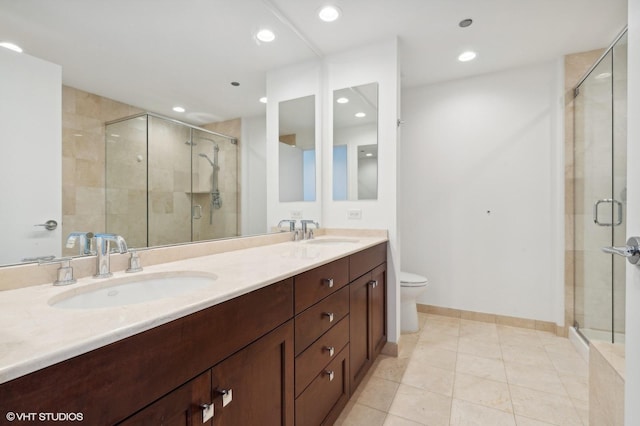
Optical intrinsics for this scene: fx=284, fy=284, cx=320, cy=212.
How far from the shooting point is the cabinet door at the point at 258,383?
29.0 inches

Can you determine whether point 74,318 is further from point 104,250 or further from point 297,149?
point 297,149

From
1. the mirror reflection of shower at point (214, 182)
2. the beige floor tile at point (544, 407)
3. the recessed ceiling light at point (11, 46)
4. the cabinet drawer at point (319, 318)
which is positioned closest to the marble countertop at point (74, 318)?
the cabinet drawer at point (319, 318)

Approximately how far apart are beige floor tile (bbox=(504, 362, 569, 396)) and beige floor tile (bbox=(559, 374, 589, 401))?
0.02 m

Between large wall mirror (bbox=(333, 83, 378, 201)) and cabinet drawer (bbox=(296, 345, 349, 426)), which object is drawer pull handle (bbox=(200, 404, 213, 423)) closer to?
cabinet drawer (bbox=(296, 345, 349, 426))

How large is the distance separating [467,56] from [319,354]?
8.39ft

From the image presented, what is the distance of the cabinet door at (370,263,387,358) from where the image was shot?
1.84 meters

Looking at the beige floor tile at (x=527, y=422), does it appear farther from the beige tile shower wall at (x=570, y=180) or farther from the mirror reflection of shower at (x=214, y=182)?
the mirror reflection of shower at (x=214, y=182)

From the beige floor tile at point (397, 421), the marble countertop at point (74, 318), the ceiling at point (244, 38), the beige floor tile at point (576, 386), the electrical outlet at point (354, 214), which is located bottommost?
the beige floor tile at point (397, 421)

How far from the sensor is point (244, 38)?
5.65ft

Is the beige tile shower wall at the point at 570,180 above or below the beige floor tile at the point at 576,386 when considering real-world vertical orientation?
above

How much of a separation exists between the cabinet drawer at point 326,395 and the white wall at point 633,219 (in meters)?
0.96

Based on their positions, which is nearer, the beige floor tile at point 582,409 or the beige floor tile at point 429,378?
the beige floor tile at point 582,409

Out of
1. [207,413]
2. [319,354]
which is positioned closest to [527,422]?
[319,354]

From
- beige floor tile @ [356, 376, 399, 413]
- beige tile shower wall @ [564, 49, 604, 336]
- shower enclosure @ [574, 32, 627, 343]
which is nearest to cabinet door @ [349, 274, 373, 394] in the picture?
beige floor tile @ [356, 376, 399, 413]
